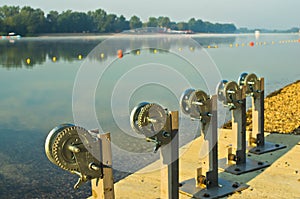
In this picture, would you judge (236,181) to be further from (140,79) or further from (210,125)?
(140,79)

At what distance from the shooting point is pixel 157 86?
12.9 feet

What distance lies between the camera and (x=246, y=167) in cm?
579

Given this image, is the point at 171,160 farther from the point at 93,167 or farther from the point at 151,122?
the point at 93,167

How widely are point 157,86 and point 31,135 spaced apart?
6492mm

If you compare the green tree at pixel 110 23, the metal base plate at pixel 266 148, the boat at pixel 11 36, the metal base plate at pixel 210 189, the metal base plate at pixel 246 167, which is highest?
the green tree at pixel 110 23

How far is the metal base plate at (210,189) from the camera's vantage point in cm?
493

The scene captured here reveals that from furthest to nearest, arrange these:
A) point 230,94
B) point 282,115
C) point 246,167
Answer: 1. point 282,115
2. point 246,167
3. point 230,94

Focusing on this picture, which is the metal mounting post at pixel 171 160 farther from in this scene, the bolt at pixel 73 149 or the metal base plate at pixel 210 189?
the bolt at pixel 73 149

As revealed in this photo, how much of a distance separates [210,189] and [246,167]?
96 centimetres

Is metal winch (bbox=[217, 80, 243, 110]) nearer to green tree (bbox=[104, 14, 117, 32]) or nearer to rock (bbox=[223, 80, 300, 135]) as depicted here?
rock (bbox=[223, 80, 300, 135])

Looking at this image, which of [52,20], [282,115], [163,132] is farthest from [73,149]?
[52,20]

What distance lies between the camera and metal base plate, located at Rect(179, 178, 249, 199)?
4926mm

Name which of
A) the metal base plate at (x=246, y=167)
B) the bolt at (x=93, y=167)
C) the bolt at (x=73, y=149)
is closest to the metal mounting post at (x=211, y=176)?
the metal base plate at (x=246, y=167)

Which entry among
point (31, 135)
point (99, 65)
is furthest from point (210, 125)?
point (31, 135)
